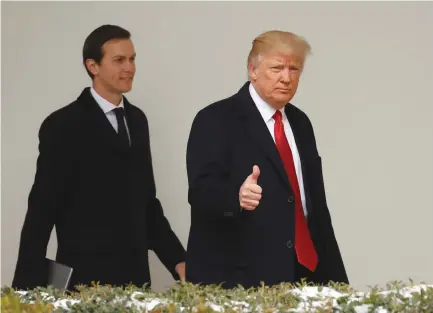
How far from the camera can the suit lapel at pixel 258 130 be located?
4152 mm

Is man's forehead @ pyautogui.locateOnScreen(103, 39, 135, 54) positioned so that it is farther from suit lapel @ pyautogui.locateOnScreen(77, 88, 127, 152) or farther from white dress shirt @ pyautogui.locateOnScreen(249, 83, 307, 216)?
white dress shirt @ pyautogui.locateOnScreen(249, 83, 307, 216)

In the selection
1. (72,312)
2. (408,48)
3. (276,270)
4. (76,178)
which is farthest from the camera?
(408,48)

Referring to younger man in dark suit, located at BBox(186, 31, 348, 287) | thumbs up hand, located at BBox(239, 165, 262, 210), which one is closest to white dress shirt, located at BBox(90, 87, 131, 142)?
younger man in dark suit, located at BBox(186, 31, 348, 287)

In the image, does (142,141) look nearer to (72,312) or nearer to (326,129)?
(326,129)

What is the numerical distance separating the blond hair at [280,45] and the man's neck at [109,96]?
2.91ft

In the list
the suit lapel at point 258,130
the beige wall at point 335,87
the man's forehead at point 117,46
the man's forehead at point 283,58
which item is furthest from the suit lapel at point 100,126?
the man's forehead at point 283,58

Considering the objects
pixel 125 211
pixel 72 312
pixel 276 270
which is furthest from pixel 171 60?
pixel 72 312

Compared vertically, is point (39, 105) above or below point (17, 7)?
below

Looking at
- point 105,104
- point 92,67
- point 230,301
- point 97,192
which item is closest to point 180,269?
point 97,192

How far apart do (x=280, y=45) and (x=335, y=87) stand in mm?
1435

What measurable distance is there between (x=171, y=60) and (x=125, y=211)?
0.98 m

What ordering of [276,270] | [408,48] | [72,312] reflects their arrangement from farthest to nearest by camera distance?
[408,48]
[276,270]
[72,312]

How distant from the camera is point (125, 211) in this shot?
195 inches

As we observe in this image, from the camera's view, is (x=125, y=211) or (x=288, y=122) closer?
(x=288, y=122)
